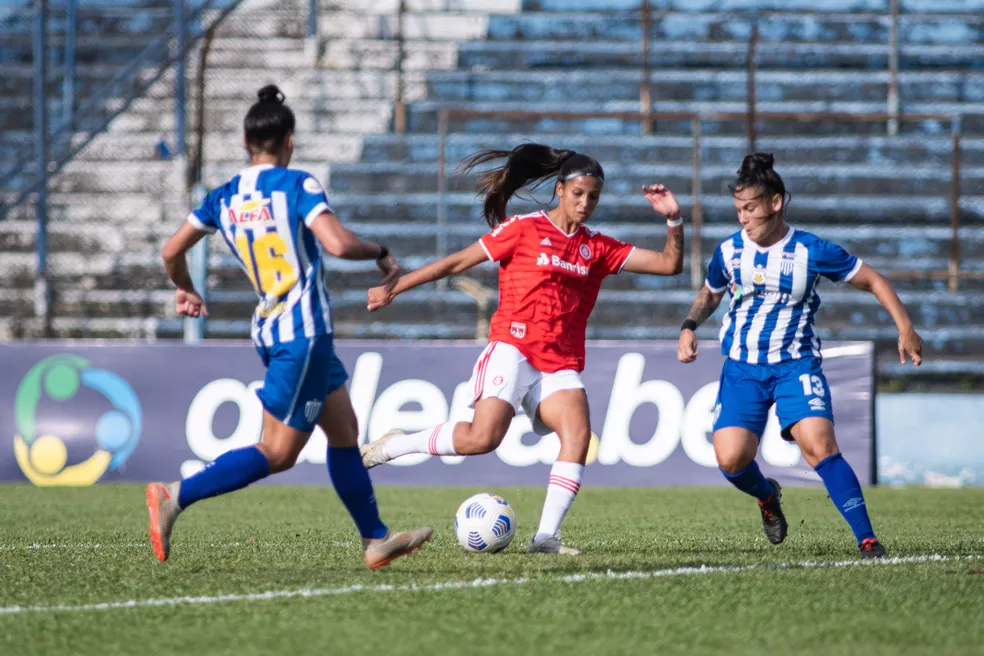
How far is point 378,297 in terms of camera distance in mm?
5473

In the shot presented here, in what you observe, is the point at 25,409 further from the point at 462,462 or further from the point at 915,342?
the point at 915,342

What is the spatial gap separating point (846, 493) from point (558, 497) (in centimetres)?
128

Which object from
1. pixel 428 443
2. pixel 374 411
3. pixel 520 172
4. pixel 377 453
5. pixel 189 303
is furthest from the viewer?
pixel 374 411

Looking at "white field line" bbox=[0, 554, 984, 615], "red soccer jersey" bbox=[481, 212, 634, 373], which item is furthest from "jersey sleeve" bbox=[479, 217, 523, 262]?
"white field line" bbox=[0, 554, 984, 615]

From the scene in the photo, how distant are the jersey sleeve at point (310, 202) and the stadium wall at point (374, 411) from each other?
6.38 metres

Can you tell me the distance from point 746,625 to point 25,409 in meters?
8.95

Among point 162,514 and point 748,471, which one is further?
point 748,471

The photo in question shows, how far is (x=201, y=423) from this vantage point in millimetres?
11406

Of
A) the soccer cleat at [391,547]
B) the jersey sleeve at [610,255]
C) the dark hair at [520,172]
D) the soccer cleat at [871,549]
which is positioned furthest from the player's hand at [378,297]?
the soccer cleat at [871,549]

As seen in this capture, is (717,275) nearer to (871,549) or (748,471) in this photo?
(748,471)

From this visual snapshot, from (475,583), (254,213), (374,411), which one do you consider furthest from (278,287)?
(374,411)

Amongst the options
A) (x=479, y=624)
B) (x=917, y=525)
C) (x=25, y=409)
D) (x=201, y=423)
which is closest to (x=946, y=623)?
(x=479, y=624)

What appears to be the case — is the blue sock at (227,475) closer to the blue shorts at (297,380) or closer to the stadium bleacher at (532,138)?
the blue shorts at (297,380)

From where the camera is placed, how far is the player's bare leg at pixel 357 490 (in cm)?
514
